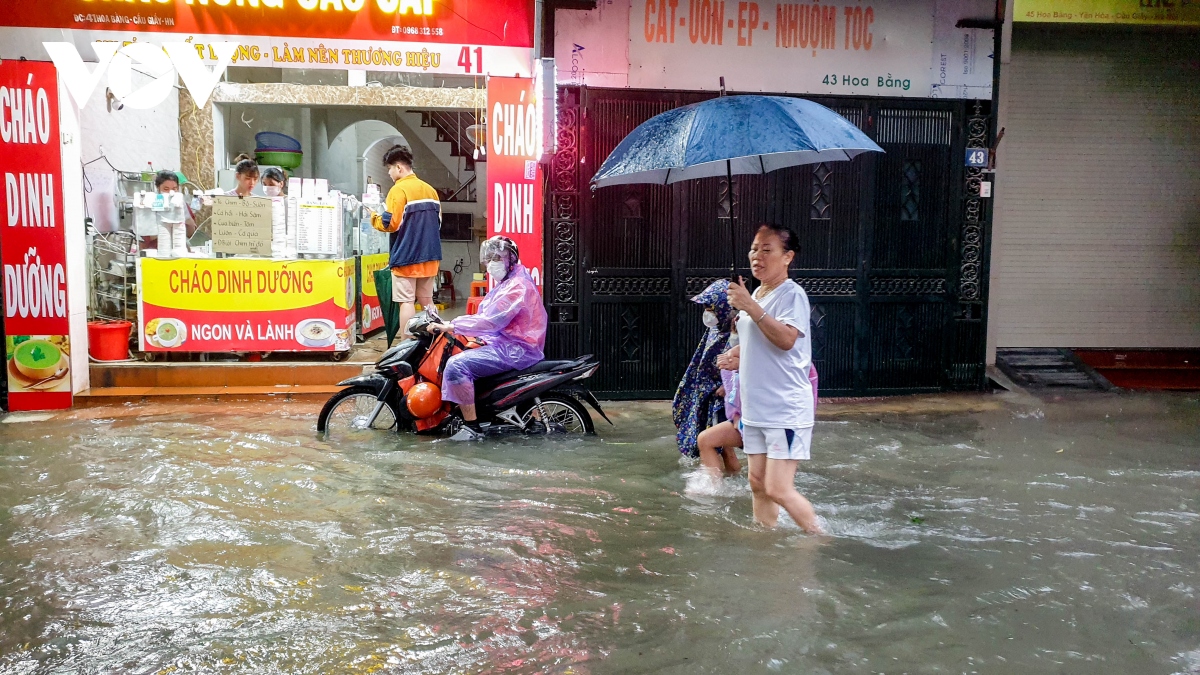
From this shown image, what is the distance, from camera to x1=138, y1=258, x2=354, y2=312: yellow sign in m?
9.41

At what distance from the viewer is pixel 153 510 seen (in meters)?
5.49

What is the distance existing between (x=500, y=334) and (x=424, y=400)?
777 millimetres

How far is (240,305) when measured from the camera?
31.1ft

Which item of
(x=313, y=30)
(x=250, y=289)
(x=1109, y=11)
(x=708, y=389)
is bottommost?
(x=708, y=389)

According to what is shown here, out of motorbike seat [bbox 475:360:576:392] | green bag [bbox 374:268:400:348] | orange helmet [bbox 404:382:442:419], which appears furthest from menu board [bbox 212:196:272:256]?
motorbike seat [bbox 475:360:576:392]

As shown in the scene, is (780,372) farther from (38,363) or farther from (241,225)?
(38,363)

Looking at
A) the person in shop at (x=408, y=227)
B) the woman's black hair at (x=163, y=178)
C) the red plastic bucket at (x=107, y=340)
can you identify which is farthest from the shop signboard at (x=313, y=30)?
the red plastic bucket at (x=107, y=340)

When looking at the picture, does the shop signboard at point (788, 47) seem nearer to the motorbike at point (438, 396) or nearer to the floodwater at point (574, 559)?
the motorbike at point (438, 396)

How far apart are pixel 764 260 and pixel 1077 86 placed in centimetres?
766

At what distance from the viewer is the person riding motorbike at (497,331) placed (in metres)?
7.14

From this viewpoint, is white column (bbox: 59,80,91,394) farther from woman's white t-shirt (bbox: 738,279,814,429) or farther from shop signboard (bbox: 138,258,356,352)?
woman's white t-shirt (bbox: 738,279,814,429)

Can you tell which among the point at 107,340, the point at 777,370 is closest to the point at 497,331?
the point at 777,370

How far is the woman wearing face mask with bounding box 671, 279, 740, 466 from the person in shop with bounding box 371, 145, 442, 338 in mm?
3806

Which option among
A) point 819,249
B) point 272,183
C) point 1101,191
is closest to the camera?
point 819,249
